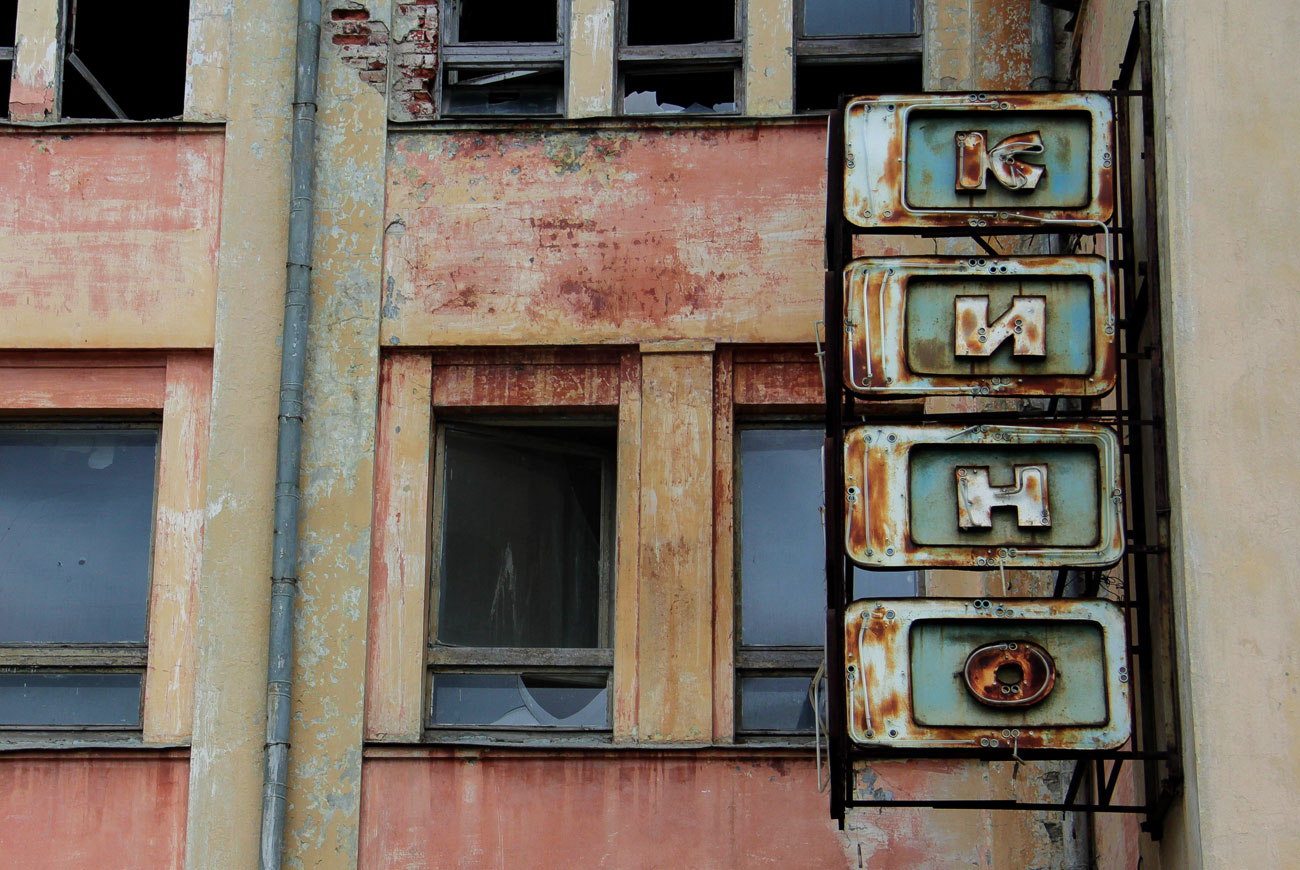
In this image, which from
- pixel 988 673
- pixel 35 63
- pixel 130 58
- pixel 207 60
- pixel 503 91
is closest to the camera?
pixel 988 673

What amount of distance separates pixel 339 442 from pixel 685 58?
2901mm

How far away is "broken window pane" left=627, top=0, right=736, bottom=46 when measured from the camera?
36.1 ft

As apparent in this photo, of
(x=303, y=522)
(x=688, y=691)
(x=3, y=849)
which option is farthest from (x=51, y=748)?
(x=688, y=691)

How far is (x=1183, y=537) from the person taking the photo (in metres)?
7.46

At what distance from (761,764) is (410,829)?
1750 millimetres

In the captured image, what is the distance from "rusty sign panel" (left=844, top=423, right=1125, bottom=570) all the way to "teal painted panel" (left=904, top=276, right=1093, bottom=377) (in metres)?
0.25

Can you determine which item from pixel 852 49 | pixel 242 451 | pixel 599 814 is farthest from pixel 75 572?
pixel 852 49

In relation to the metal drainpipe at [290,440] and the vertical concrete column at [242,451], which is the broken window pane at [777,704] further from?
the vertical concrete column at [242,451]

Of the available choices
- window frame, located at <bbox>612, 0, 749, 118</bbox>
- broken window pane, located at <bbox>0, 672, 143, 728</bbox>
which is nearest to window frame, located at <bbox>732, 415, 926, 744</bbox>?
window frame, located at <bbox>612, 0, 749, 118</bbox>

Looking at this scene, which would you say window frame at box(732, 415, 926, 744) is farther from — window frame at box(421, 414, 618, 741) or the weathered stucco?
the weathered stucco

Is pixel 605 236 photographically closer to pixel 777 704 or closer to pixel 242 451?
pixel 242 451

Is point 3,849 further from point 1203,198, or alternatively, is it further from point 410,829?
point 1203,198

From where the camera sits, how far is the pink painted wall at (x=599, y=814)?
30.7 ft

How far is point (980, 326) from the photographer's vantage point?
801cm
